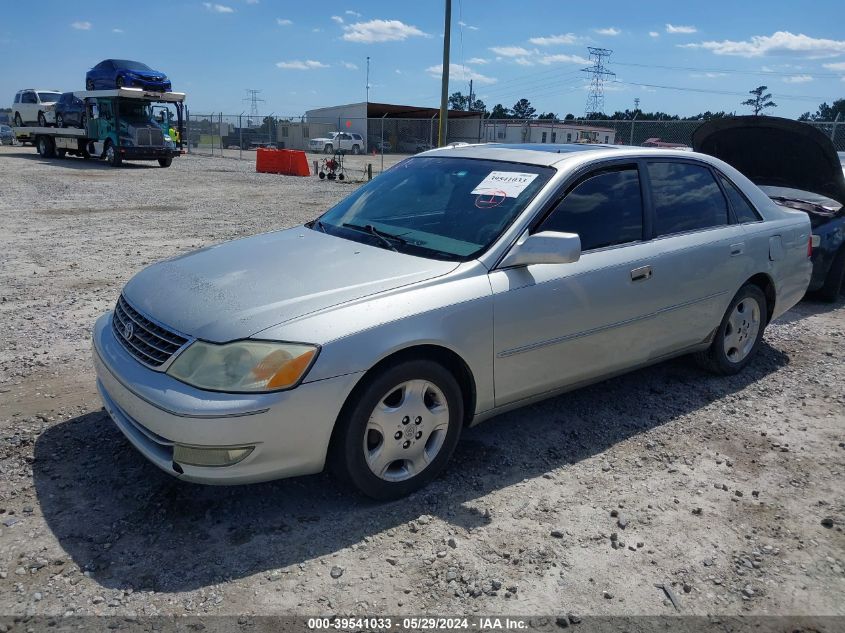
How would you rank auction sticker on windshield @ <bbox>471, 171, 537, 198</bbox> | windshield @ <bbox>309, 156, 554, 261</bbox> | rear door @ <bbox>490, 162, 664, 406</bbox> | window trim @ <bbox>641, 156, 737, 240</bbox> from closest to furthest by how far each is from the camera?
rear door @ <bbox>490, 162, 664, 406</bbox> < windshield @ <bbox>309, 156, 554, 261</bbox> < auction sticker on windshield @ <bbox>471, 171, 537, 198</bbox> < window trim @ <bbox>641, 156, 737, 240</bbox>

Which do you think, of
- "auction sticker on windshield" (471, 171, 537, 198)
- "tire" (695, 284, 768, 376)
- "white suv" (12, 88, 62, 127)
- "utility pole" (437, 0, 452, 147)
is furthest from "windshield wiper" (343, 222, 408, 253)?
"white suv" (12, 88, 62, 127)

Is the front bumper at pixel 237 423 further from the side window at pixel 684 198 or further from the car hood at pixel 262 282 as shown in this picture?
the side window at pixel 684 198

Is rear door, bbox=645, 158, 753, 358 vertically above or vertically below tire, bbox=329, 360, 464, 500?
above

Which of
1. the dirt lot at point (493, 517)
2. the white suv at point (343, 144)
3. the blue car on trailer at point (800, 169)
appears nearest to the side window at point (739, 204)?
the dirt lot at point (493, 517)

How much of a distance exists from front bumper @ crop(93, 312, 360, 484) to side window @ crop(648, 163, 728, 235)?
→ 2471 millimetres

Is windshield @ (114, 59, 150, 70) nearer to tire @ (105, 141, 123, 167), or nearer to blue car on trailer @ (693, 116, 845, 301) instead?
tire @ (105, 141, 123, 167)

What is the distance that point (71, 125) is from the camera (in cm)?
2584

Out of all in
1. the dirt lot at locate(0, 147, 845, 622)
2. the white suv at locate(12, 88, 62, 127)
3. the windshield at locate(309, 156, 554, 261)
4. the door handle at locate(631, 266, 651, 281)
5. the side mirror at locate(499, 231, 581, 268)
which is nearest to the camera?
the dirt lot at locate(0, 147, 845, 622)

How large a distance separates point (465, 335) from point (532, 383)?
24.2 inches

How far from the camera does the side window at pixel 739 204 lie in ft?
15.6

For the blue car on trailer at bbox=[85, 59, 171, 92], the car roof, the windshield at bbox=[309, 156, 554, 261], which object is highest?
the blue car on trailer at bbox=[85, 59, 171, 92]

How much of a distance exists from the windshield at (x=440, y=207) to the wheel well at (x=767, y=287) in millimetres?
2111

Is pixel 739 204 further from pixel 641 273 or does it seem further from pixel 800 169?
pixel 800 169

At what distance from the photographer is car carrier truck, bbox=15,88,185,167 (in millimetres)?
23422
